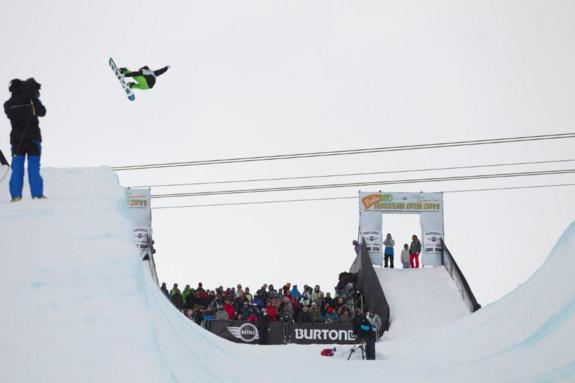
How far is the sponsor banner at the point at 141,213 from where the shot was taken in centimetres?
2656

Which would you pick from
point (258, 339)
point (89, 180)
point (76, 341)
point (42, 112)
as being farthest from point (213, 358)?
point (258, 339)

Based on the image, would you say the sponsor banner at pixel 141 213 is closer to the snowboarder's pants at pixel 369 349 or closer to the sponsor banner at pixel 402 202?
the sponsor banner at pixel 402 202

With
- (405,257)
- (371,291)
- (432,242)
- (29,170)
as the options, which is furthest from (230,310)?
(29,170)

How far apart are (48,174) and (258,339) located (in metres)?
9.96

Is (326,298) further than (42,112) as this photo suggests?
Yes

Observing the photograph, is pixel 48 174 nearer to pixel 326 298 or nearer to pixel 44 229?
pixel 44 229

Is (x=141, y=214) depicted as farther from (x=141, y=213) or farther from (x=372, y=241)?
(x=372, y=241)

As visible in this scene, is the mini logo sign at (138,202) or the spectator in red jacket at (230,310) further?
the mini logo sign at (138,202)

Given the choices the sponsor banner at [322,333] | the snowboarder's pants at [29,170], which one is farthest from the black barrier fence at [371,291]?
the snowboarder's pants at [29,170]

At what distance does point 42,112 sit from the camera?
7711 mm

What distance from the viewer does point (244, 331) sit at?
62.1 ft

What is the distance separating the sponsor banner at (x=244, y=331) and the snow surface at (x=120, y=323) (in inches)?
258

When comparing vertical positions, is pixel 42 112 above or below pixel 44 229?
above

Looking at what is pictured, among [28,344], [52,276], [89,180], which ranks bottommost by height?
[28,344]
